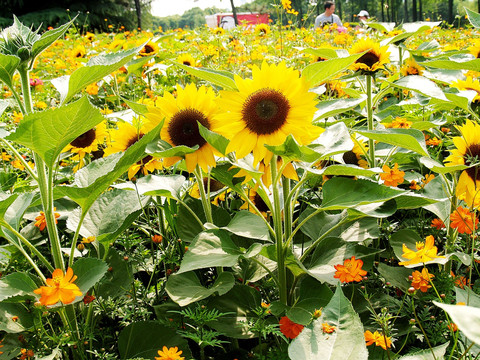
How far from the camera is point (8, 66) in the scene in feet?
3.02

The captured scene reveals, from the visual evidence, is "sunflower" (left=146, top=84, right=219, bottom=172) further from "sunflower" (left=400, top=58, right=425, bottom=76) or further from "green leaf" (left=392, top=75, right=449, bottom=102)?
Result: "sunflower" (left=400, top=58, right=425, bottom=76)

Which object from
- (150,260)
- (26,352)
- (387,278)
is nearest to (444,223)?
(387,278)

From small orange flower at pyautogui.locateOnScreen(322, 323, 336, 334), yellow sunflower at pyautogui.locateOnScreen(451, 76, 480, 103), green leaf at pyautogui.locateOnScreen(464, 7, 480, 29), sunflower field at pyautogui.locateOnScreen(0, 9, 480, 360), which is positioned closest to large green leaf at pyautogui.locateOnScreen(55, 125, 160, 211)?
sunflower field at pyautogui.locateOnScreen(0, 9, 480, 360)

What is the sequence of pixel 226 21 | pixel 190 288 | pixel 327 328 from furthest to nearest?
pixel 226 21 < pixel 190 288 < pixel 327 328

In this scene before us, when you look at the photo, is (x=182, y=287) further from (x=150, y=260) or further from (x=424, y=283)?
(x=424, y=283)

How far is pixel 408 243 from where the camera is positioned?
3.96 feet

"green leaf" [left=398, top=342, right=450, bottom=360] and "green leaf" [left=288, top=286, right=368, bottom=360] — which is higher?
"green leaf" [left=288, top=286, right=368, bottom=360]

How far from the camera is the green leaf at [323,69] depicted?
2.99ft

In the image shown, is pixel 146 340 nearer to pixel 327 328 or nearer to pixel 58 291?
pixel 58 291

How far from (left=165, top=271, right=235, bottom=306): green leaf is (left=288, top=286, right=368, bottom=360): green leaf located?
0.31 m

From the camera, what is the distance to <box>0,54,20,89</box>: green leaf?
0.89 m

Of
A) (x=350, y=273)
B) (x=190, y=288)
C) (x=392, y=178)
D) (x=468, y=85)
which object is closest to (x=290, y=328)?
(x=350, y=273)

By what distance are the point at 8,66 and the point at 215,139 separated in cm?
48

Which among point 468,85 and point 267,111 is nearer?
point 267,111
